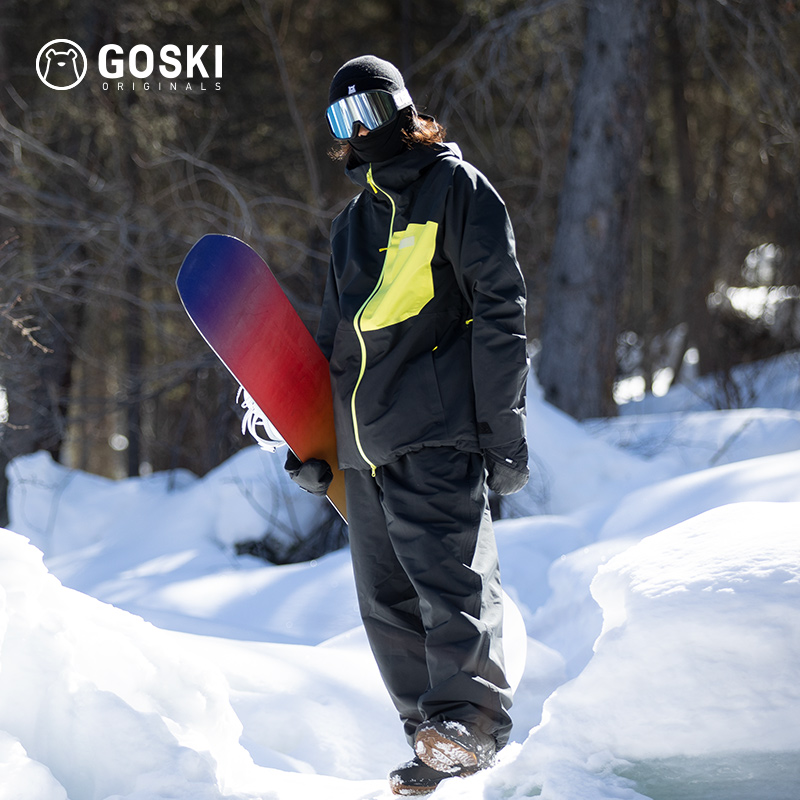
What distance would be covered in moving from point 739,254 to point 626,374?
2082 millimetres

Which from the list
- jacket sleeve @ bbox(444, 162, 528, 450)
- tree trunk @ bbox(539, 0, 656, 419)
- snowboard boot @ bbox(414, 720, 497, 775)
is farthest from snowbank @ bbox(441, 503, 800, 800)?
tree trunk @ bbox(539, 0, 656, 419)

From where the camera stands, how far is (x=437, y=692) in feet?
6.11

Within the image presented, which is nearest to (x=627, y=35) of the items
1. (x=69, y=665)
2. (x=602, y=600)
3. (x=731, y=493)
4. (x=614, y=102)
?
(x=614, y=102)

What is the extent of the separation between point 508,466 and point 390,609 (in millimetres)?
470

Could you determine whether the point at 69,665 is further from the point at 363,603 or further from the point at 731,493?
the point at 731,493

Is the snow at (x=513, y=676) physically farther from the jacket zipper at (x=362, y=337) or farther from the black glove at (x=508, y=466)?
the jacket zipper at (x=362, y=337)

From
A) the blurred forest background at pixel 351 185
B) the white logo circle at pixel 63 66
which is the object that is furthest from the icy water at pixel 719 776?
the white logo circle at pixel 63 66

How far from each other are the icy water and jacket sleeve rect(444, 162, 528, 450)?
722mm

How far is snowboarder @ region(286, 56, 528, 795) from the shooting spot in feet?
6.20

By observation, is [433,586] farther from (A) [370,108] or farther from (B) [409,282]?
(A) [370,108]

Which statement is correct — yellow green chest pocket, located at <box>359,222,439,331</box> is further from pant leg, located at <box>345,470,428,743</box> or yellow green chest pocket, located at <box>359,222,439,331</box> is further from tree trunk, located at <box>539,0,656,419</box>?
tree trunk, located at <box>539,0,656,419</box>

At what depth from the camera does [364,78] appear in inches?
79.7

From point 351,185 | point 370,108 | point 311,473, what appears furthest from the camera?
point 351,185

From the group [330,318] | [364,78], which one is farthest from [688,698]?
[364,78]
